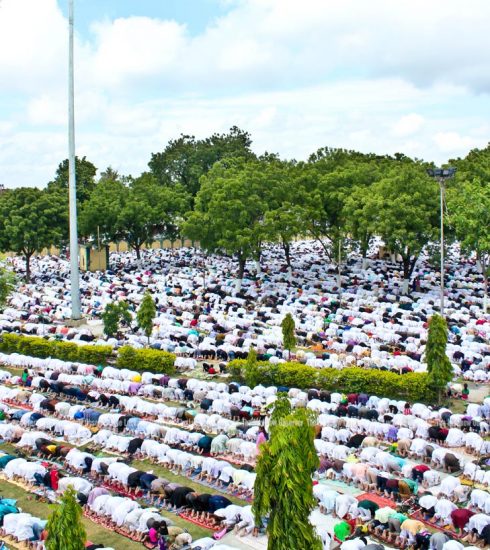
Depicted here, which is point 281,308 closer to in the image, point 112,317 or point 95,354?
point 112,317

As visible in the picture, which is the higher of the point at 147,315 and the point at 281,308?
the point at 147,315

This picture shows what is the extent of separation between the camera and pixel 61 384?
957 inches

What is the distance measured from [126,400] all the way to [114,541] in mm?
8334

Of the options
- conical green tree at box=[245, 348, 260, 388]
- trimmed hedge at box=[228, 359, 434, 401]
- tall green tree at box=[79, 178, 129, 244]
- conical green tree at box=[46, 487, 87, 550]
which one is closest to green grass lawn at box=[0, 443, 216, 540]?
conical green tree at box=[46, 487, 87, 550]

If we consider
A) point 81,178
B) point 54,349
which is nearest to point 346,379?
point 54,349

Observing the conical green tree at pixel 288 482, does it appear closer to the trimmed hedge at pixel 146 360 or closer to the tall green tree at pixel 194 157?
the trimmed hedge at pixel 146 360

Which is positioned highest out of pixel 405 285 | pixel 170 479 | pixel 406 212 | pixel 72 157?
pixel 72 157

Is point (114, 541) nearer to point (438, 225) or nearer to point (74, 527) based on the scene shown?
point (74, 527)

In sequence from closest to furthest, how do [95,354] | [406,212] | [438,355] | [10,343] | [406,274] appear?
1. [438,355]
2. [95,354]
3. [10,343]
4. [406,212]
5. [406,274]

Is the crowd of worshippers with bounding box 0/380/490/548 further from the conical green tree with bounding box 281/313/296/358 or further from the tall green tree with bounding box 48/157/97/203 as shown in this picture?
the tall green tree with bounding box 48/157/97/203

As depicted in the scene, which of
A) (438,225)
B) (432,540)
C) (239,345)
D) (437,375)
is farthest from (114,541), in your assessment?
(438,225)

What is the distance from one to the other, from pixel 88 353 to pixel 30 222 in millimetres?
27297

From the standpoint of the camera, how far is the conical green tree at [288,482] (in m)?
9.57

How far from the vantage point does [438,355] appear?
22.7 m
